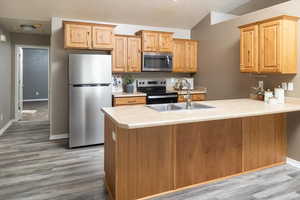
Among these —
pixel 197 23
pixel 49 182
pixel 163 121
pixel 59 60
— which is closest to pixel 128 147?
pixel 163 121

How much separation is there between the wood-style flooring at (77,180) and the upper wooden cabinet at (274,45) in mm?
1454

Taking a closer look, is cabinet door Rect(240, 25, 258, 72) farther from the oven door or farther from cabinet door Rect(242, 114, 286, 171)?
the oven door

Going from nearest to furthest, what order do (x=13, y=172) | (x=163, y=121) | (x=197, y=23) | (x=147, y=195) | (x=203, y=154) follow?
(x=163, y=121) → (x=147, y=195) → (x=203, y=154) → (x=13, y=172) → (x=197, y=23)

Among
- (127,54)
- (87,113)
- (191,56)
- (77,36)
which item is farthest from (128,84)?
(191,56)

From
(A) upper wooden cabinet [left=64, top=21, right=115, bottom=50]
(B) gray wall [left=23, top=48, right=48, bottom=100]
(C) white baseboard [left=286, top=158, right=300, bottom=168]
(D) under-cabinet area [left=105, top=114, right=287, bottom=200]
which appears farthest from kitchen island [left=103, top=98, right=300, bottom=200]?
(B) gray wall [left=23, top=48, right=48, bottom=100]

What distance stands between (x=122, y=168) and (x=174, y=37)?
414 cm

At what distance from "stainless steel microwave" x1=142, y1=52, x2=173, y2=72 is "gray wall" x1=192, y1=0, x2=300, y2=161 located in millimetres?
894

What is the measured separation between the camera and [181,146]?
2.54 metres

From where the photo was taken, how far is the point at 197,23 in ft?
18.0

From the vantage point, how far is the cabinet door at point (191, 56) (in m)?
5.45

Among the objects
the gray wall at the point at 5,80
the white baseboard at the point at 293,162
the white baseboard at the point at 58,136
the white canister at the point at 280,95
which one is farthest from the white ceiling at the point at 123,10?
the white baseboard at the point at 293,162

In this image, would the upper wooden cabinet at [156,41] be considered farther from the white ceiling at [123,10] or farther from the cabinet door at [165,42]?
the white ceiling at [123,10]

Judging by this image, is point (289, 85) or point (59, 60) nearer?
point (289, 85)

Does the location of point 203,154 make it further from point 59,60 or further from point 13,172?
point 59,60
